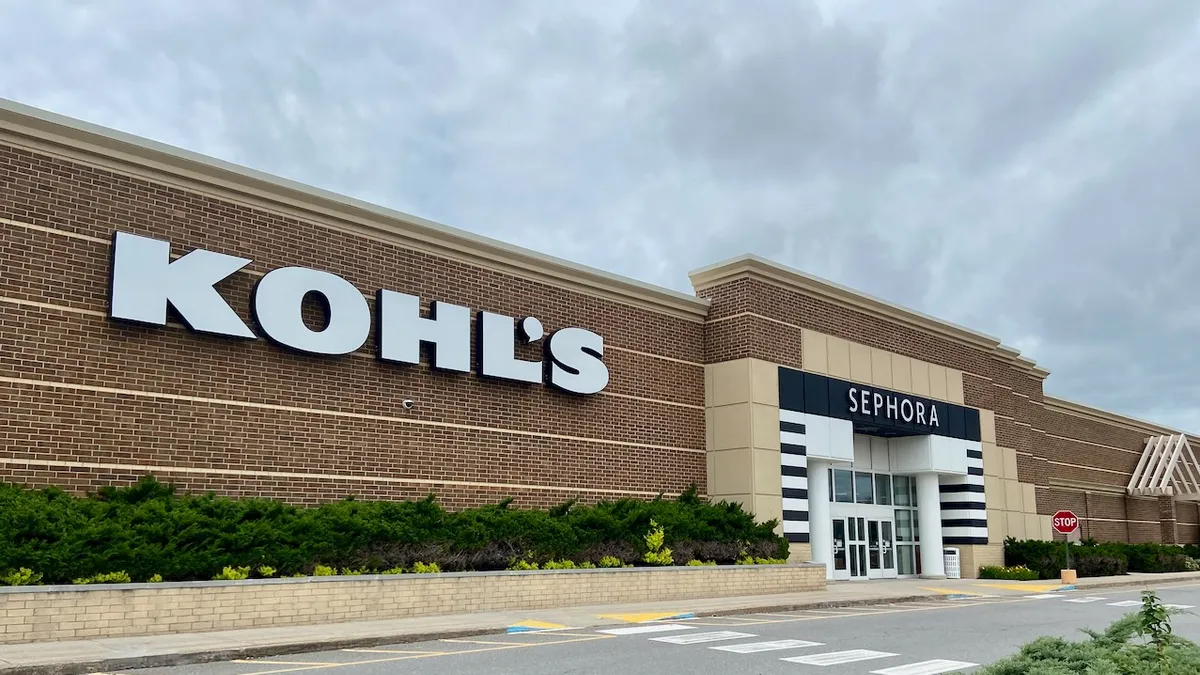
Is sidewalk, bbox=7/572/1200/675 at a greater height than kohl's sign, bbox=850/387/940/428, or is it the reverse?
kohl's sign, bbox=850/387/940/428

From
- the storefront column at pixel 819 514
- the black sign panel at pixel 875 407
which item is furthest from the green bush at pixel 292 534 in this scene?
the black sign panel at pixel 875 407

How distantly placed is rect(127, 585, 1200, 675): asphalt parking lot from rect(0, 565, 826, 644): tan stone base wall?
2.53 meters

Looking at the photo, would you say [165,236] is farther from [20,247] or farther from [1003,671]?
[1003,671]

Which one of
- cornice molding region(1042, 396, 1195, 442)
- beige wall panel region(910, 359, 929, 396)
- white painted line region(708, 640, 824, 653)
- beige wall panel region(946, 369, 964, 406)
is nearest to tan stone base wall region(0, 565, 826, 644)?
white painted line region(708, 640, 824, 653)

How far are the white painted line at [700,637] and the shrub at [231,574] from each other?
6577 millimetres

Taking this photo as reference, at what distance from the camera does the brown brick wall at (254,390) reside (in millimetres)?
16734

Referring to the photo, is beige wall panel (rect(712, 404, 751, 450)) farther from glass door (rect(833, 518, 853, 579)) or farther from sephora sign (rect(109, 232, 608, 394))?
glass door (rect(833, 518, 853, 579))

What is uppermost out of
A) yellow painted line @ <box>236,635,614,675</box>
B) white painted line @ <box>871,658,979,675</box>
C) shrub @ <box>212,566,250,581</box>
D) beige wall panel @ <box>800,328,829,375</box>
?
beige wall panel @ <box>800,328,829,375</box>

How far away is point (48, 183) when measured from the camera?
17219 millimetres

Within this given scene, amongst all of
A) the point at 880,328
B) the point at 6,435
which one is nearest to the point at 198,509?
the point at 6,435

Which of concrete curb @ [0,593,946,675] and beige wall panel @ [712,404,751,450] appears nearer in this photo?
concrete curb @ [0,593,946,675]

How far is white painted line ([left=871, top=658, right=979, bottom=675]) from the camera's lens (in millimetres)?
11852

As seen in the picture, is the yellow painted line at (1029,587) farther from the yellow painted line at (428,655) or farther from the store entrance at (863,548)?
the yellow painted line at (428,655)

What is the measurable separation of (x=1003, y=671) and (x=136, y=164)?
53.1 ft
